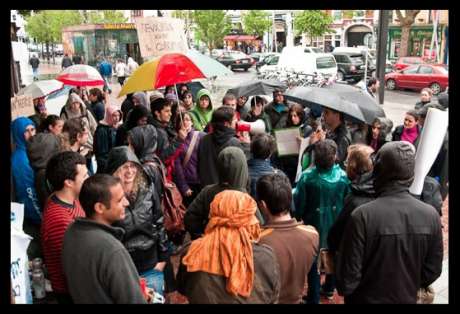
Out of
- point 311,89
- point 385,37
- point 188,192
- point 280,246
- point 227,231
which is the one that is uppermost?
point 385,37

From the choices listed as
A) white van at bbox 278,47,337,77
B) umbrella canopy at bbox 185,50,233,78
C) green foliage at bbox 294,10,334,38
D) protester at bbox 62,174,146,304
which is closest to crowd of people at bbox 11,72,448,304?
protester at bbox 62,174,146,304

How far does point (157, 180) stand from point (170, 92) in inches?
203

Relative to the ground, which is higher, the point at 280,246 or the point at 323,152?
the point at 323,152

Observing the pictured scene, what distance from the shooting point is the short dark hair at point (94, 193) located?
2562 millimetres

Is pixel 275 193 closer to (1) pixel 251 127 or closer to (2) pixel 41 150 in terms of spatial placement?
(2) pixel 41 150

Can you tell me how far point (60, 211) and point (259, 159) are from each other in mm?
1788

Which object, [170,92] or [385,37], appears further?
[385,37]

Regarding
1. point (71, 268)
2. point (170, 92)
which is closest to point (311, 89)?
point (71, 268)

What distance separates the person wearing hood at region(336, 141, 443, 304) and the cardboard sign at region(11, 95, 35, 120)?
412 centimetres

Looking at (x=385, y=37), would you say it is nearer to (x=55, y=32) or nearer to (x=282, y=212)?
(x=282, y=212)

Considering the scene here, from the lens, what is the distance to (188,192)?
5.03 metres

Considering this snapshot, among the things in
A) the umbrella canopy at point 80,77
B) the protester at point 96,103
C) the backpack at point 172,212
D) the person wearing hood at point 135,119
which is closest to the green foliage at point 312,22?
the protester at point 96,103

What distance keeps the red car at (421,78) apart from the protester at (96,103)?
15.7 meters

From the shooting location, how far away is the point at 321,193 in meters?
4.01
